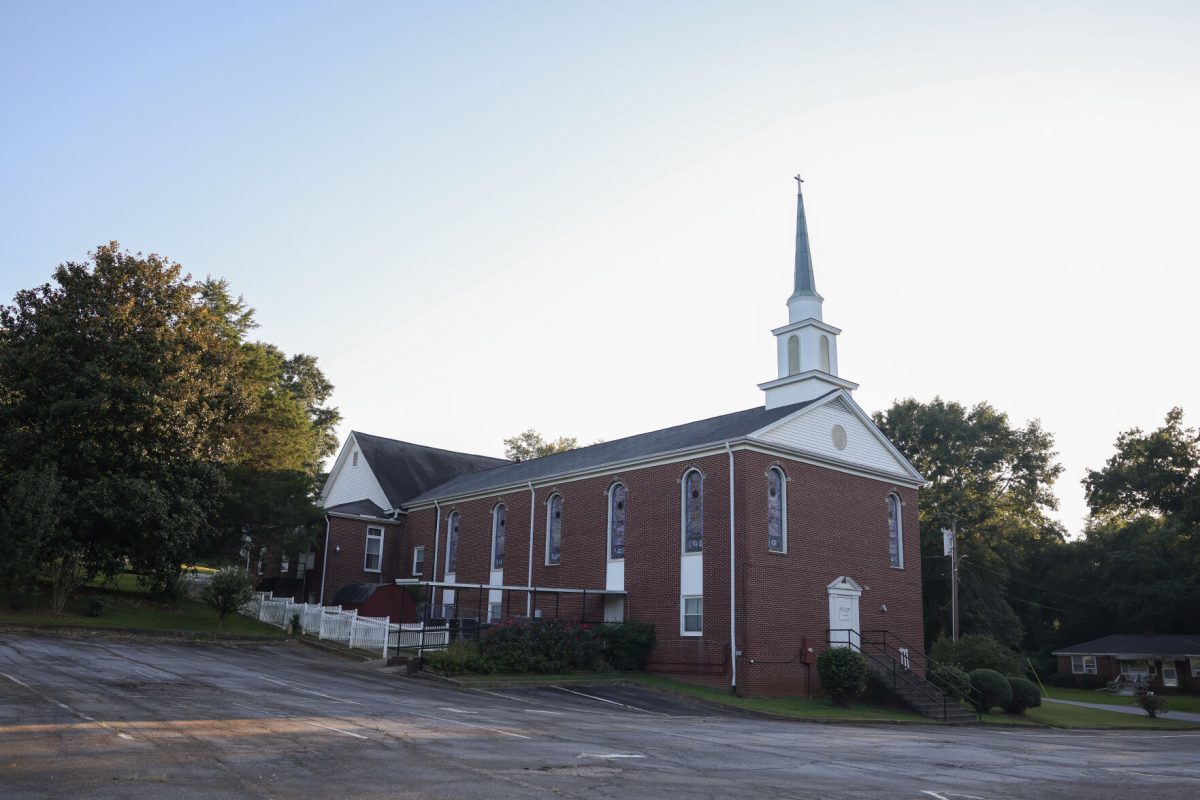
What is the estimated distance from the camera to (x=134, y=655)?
78.6ft

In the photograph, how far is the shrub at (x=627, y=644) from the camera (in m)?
28.5

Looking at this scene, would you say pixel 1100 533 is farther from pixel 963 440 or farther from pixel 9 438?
pixel 9 438

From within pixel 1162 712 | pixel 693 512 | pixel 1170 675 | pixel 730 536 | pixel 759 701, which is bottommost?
pixel 1162 712

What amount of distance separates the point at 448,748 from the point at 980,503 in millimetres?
45624

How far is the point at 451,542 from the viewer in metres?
39.8

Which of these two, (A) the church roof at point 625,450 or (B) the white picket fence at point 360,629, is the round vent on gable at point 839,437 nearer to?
(A) the church roof at point 625,450

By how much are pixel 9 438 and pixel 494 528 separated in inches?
676

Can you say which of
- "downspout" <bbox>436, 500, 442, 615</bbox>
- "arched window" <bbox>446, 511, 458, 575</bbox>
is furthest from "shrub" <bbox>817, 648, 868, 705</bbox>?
"downspout" <bbox>436, 500, 442, 615</bbox>

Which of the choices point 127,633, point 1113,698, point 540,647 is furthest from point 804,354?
point 1113,698

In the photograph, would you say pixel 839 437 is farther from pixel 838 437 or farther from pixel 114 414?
pixel 114 414

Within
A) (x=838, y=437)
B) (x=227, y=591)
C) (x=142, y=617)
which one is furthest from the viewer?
(x=227, y=591)

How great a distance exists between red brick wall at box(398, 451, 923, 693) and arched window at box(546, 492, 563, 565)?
249 millimetres

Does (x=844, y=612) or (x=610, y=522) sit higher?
(x=610, y=522)

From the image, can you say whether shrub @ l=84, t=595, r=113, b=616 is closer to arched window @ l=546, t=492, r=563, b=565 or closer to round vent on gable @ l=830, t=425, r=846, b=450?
arched window @ l=546, t=492, r=563, b=565
